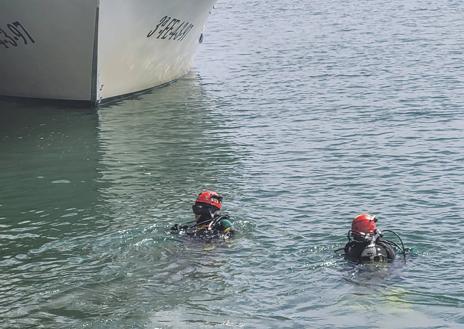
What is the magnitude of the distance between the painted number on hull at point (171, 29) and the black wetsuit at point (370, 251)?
1569cm

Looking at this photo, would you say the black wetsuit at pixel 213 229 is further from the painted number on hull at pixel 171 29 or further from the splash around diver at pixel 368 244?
the painted number on hull at pixel 171 29

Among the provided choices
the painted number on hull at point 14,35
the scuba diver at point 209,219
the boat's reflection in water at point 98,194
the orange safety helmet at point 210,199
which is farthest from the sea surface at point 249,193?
the painted number on hull at point 14,35

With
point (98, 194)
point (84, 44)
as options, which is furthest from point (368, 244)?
point (84, 44)

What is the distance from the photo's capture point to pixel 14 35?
2761 cm

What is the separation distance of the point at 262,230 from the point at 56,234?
12.2ft

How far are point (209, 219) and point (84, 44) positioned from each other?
1220 cm

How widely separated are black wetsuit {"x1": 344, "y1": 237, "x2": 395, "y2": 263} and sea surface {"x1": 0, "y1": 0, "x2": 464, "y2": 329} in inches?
6.0

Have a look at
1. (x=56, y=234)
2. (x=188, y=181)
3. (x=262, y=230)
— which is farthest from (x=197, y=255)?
(x=188, y=181)

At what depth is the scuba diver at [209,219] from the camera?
15945 millimetres

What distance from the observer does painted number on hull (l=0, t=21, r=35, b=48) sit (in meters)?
27.2

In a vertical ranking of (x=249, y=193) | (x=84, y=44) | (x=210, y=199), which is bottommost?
(x=249, y=193)

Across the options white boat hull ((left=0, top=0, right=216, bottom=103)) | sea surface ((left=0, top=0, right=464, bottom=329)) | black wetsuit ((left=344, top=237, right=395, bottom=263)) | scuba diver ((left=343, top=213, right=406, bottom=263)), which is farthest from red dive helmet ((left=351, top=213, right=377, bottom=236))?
white boat hull ((left=0, top=0, right=216, bottom=103))

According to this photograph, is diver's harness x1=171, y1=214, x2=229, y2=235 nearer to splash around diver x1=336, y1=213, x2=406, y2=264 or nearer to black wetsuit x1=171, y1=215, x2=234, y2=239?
black wetsuit x1=171, y1=215, x2=234, y2=239

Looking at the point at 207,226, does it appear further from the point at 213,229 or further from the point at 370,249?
the point at 370,249
